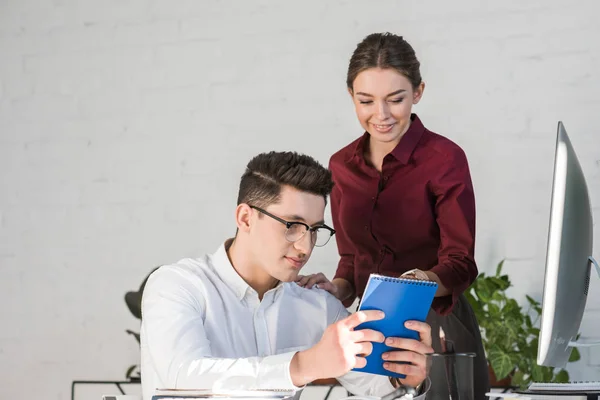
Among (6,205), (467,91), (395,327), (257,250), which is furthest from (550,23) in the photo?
(6,205)

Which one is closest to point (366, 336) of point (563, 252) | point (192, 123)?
point (563, 252)

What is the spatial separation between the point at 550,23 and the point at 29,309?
236 centimetres

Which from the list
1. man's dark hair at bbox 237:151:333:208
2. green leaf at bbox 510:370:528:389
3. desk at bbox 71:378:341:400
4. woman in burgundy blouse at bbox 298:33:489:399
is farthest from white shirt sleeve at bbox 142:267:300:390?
green leaf at bbox 510:370:528:389

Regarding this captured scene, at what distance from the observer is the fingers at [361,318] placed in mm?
1296

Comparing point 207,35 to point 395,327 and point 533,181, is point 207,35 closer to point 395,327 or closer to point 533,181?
point 533,181

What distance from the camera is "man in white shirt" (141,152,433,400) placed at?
4.83 ft

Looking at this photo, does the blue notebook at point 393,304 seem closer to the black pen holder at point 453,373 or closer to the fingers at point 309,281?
the black pen holder at point 453,373

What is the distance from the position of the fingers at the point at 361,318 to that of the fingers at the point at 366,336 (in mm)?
13

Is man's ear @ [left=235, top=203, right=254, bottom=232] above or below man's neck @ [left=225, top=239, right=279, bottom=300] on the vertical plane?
above

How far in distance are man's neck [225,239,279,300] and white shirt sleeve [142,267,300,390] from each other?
130 mm

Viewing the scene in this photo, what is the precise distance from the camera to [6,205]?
3.48 m

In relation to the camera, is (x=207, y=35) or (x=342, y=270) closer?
(x=342, y=270)

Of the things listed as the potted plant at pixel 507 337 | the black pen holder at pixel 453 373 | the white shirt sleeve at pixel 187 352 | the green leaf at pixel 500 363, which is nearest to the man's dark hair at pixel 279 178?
the white shirt sleeve at pixel 187 352

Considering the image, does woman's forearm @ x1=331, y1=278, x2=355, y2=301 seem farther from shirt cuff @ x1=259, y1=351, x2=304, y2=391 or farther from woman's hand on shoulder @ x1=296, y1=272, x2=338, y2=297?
shirt cuff @ x1=259, y1=351, x2=304, y2=391
